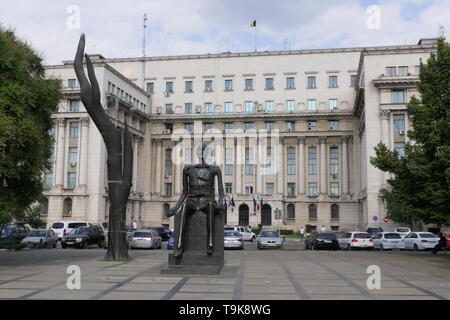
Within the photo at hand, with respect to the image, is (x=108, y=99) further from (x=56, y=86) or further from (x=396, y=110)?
(x=56, y=86)

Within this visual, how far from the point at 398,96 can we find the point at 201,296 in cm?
5043

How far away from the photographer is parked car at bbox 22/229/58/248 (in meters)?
33.3

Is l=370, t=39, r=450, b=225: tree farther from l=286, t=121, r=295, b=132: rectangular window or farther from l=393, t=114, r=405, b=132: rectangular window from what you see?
l=286, t=121, r=295, b=132: rectangular window

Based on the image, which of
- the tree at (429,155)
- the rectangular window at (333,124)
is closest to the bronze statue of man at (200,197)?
the tree at (429,155)

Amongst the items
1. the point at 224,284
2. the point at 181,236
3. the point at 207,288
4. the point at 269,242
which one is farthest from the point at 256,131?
the point at 207,288

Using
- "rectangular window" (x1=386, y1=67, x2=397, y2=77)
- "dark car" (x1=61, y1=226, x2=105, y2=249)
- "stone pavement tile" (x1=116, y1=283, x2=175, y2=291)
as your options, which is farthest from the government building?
"stone pavement tile" (x1=116, y1=283, x2=175, y2=291)

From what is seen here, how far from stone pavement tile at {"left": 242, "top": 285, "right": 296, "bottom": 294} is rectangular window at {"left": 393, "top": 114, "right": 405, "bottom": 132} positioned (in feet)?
155

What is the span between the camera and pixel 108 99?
60938mm

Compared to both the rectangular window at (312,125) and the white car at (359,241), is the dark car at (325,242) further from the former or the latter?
the rectangular window at (312,125)

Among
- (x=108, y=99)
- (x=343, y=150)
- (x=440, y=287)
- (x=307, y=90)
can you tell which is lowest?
(x=440, y=287)

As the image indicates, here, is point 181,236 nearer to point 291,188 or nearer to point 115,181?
point 115,181
